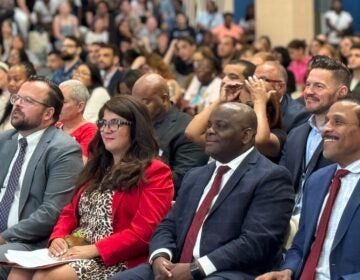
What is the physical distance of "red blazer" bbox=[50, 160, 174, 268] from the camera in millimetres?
5844

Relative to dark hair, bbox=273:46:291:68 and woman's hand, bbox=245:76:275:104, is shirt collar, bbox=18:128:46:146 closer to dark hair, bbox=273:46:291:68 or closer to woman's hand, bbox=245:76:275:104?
woman's hand, bbox=245:76:275:104

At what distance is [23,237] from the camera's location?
6270mm

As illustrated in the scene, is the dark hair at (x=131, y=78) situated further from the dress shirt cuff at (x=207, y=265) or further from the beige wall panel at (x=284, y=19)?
the beige wall panel at (x=284, y=19)

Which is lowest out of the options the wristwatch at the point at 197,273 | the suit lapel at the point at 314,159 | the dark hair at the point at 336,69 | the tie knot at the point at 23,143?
the wristwatch at the point at 197,273

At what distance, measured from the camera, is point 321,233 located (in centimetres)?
514

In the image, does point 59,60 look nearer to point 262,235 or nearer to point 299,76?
point 299,76

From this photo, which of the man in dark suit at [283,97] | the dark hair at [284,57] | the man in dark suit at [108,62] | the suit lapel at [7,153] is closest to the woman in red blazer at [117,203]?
the suit lapel at [7,153]

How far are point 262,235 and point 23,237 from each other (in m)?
1.68

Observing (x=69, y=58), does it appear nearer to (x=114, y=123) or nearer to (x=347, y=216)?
(x=114, y=123)

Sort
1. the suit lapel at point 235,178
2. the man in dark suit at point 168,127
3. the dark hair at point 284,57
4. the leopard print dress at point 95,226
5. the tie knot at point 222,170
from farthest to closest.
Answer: the dark hair at point 284,57 → the man in dark suit at point 168,127 → the leopard print dress at point 95,226 → the tie knot at point 222,170 → the suit lapel at point 235,178

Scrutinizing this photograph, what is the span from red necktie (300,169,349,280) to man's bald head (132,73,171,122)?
93.3 inches

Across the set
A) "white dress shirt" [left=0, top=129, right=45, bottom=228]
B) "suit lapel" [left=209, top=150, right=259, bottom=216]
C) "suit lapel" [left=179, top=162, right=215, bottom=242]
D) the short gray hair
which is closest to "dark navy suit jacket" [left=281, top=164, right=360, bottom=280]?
"suit lapel" [left=209, top=150, right=259, bottom=216]

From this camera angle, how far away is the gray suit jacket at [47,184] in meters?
6.31

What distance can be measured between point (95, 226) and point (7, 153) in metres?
1.05
